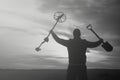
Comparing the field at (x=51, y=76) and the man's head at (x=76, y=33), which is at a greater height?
the man's head at (x=76, y=33)

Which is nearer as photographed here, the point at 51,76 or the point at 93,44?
the point at 93,44

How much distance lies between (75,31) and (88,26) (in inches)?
77.4

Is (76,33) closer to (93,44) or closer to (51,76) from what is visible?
(93,44)

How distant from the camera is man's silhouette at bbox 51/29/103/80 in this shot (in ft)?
32.9

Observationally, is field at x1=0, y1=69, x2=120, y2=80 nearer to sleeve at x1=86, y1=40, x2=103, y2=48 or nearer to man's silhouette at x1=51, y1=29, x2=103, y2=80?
sleeve at x1=86, y1=40, x2=103, y2=48

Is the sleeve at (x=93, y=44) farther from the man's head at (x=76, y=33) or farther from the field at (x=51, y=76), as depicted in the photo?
the field at (x=51, y=76)

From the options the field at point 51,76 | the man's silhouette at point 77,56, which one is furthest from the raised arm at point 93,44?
the field at point 51,76

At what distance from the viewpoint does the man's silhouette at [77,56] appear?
32.9 feet

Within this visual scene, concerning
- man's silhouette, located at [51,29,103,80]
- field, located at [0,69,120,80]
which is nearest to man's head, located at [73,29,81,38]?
man's silhouette, located at [51,29,103,80]

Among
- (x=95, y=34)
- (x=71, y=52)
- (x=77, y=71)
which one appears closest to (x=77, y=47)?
(x=71, y=52)

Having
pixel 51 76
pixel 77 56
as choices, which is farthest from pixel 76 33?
pixel 51 76

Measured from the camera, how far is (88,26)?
12.0 metres

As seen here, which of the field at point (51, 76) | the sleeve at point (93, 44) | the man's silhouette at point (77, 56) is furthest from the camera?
the field at point (51, 76)

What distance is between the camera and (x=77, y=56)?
33.2 feet
